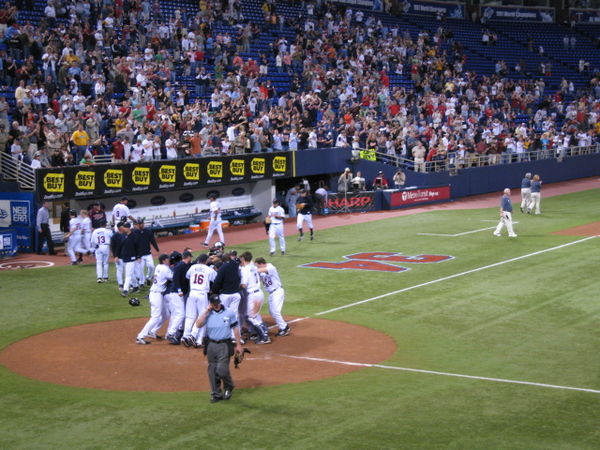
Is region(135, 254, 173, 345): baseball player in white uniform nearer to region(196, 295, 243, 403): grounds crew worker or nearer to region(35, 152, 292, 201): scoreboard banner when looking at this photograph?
region(196, 295, 243, 403): grounds crew worker

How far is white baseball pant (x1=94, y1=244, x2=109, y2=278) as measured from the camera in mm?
23594

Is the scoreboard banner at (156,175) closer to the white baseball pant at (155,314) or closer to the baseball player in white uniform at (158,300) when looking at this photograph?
the baseball player in white uniform at (158,300)

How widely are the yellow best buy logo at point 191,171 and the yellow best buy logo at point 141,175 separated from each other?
5.70 feet

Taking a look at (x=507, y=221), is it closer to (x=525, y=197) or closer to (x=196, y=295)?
(x=525, y=197)

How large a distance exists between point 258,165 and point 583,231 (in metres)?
13.2

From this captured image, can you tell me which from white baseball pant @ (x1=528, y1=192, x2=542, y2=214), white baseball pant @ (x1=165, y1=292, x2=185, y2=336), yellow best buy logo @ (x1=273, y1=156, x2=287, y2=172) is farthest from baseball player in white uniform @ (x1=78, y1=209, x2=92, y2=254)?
white baseball pant @ (x1=528, y1=192, x2=542, y2=214)

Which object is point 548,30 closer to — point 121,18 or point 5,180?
point 121,18

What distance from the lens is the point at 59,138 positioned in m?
30.2

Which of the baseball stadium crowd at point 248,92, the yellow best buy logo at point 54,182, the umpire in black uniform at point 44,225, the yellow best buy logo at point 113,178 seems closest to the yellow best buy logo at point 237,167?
the baseball stadium crowd at point 248,92

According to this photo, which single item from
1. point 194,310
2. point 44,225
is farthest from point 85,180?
point 194,310

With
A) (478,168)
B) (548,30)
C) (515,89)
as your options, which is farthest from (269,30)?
(548,30)

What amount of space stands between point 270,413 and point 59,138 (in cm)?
1999

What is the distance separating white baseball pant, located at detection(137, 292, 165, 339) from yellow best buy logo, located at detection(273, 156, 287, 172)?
20.6 metres

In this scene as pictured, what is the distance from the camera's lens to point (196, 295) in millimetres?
16641
